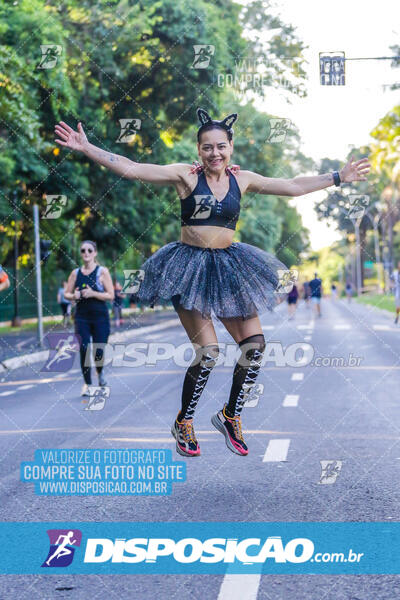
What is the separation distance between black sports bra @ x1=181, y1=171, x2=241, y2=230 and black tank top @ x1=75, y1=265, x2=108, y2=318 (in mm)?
6250

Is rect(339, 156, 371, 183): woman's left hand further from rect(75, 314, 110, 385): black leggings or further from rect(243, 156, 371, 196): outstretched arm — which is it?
rect(75, 314, 110, 385): black leggings

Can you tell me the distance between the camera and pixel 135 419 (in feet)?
31.8

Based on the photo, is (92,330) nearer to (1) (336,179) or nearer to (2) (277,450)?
(2) (277,450)

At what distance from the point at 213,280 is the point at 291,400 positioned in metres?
6.57

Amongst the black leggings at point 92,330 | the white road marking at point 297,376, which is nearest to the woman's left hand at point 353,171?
the black leggings at point 92,330

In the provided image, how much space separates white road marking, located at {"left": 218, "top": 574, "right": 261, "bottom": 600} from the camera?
4.04m

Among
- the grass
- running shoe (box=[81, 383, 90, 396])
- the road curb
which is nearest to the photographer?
running shoe (box=[81, 383, 90, 396])

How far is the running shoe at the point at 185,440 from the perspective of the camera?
199 inches

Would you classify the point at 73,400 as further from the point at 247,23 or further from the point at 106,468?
the point at 247,23

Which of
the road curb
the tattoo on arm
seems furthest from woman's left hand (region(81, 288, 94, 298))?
the tattoo on arm

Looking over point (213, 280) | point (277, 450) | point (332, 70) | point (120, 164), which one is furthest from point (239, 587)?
point (332, 70)

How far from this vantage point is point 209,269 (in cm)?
495

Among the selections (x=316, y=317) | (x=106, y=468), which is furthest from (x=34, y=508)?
(x=316, y=317)

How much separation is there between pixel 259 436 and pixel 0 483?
2647 millimetres
